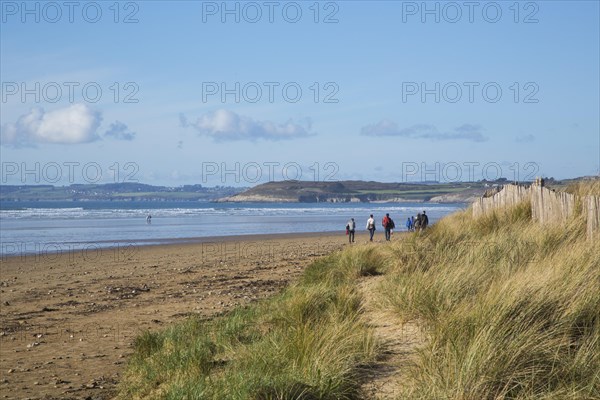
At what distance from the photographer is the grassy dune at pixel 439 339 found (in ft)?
17.8

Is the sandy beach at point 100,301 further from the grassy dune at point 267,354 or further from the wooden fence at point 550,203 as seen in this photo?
the wooden fence at point 550,203

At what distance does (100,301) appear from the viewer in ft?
51.6

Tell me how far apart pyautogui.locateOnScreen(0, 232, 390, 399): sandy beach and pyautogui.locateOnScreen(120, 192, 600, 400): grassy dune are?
1158mm

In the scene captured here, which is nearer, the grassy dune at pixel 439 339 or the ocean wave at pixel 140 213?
the grassy dune at pixel 439 339

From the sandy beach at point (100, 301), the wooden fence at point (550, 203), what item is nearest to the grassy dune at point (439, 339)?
the wooden fence at point (550, 203)

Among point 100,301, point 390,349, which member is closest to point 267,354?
point 390,349

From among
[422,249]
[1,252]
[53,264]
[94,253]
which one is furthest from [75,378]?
[1,252]

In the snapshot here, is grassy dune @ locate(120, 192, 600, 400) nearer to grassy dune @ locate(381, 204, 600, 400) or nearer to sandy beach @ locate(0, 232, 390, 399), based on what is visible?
grassy dune @ locate(381, 204, 600, 400)

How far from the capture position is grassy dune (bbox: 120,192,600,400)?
5434 mm

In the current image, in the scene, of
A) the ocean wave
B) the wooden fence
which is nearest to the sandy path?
the wooden fence

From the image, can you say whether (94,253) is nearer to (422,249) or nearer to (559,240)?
(422,249)

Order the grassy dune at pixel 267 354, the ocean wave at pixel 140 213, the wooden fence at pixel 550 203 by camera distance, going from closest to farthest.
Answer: the grassy dune at pixel 267 354
the wooden fence at pixel 550 203
the ocean wave at pixel 140 213

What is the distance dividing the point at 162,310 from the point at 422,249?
16.1 feet

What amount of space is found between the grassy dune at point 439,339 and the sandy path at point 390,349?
0.34 feet
